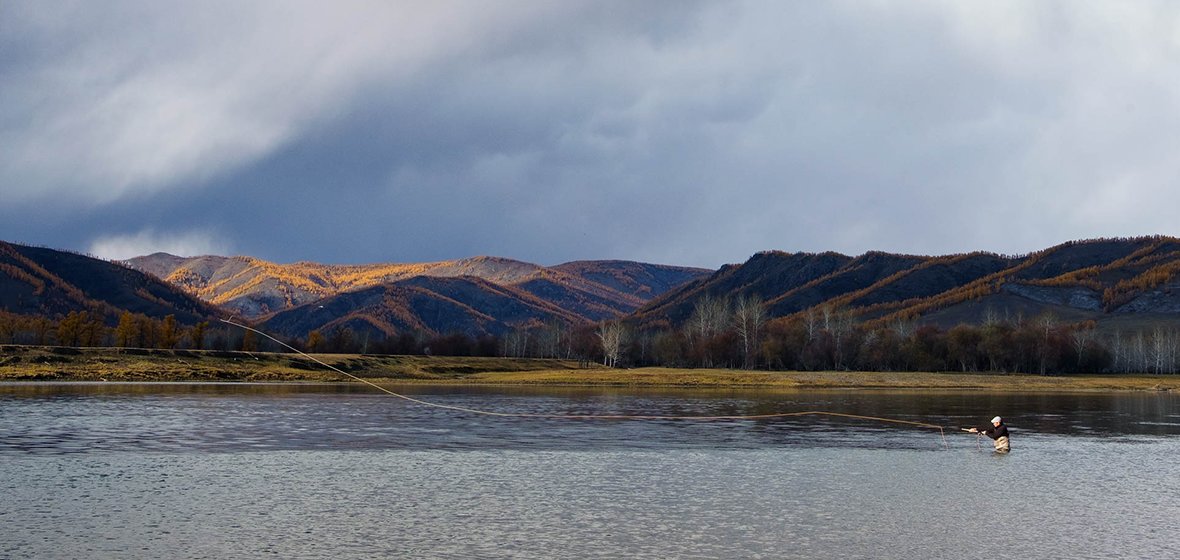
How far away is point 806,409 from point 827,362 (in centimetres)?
10939

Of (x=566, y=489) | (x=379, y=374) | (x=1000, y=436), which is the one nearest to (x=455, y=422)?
(x=566, y=489)

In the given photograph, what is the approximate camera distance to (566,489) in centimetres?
2808

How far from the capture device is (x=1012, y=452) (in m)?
40.5

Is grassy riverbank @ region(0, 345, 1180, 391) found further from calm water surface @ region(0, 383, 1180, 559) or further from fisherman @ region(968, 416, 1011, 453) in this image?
fisherman @ region(968, 416, 1011, 453)

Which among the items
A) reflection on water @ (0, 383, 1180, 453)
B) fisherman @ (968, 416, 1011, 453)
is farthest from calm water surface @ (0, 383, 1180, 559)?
fisherman @ (968, 416, 1011, 453)

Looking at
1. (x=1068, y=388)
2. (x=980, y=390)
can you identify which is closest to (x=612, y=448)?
(x=980, y=390)

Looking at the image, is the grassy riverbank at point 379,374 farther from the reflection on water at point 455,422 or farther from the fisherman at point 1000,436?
the fisherman at point 1000,436

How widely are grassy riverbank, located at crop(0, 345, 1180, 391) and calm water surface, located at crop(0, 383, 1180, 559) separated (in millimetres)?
57660

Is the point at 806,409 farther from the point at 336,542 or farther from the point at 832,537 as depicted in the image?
the point at 336,542

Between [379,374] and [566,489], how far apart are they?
106757 mm

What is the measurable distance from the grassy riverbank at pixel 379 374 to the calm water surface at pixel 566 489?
57.7 meters

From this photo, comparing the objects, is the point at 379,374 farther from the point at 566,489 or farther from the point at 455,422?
the point at 566,489

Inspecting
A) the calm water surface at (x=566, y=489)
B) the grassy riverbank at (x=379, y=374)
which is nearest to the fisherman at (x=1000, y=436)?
the calm water surface at (x=566, y=489)

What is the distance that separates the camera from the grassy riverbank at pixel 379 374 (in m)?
107
